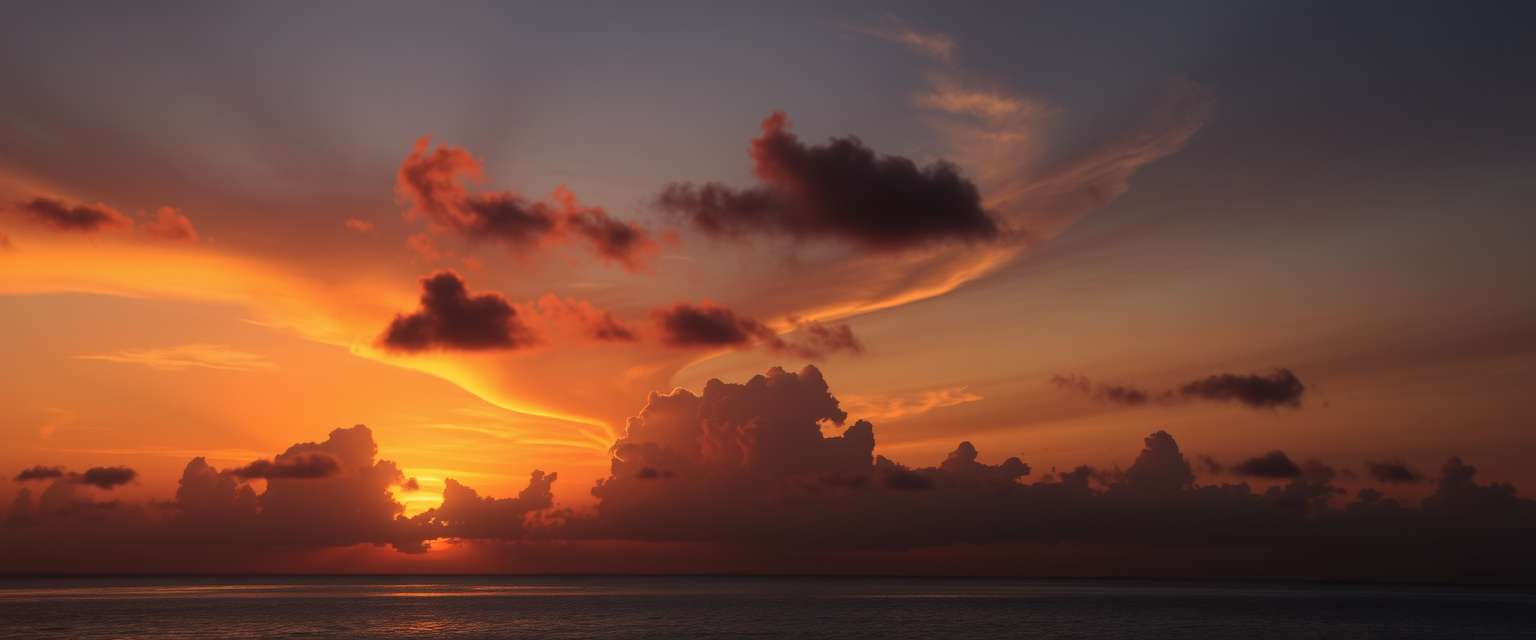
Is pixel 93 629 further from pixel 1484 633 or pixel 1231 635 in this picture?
pixel 1484 633

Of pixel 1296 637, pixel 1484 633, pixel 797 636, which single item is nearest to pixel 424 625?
pixel 797 636

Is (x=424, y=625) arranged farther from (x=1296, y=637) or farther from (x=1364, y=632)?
(x=1364, y=632)

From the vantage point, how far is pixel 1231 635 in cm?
17500

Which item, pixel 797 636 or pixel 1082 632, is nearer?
pixel 797 636

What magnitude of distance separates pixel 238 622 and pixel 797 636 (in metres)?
112

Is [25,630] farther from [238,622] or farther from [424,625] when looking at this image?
[424,625]

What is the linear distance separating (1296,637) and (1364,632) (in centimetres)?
2479

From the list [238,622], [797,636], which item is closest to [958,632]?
[797,636]

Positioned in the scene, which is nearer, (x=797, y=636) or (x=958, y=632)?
(x=797, y=636)

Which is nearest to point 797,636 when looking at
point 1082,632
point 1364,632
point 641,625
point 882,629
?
point 882,629

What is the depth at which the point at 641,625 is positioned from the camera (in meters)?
187

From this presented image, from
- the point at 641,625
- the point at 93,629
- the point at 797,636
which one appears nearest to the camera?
the point at 797,636

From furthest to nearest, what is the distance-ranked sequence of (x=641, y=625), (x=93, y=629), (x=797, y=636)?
(x=641, y=625) < (x=93, y=629) < (x=797, y=636)

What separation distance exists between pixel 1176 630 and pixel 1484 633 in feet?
195
